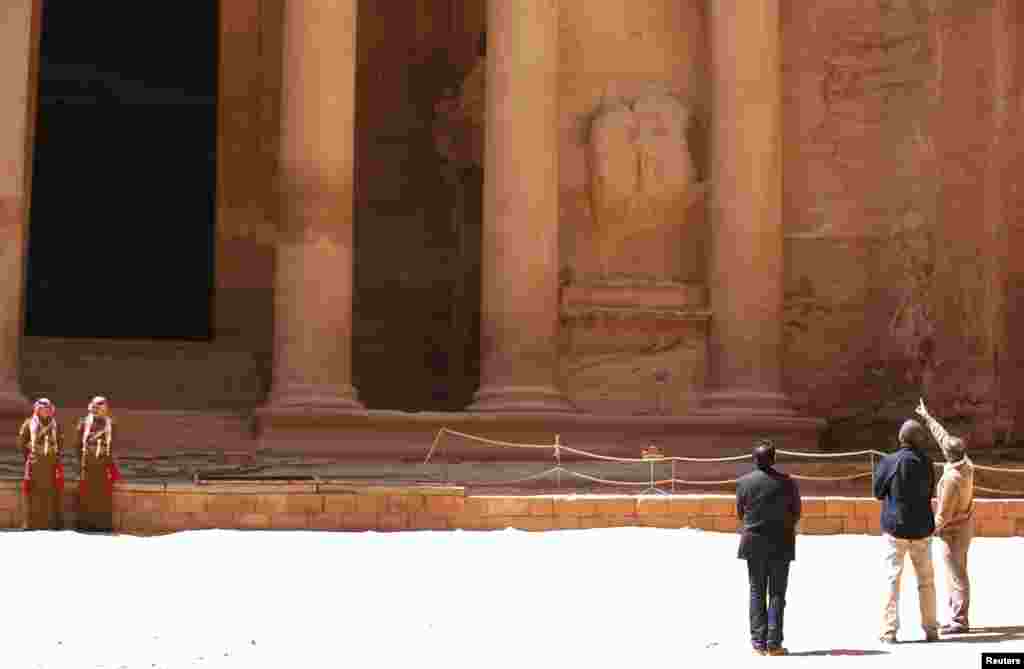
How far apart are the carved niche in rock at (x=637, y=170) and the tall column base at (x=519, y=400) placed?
288 cm

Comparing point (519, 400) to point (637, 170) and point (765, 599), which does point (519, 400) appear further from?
point (765, 599)

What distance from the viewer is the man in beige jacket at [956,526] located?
1377 centimetres

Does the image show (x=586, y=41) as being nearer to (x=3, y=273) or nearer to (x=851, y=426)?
(x=851, y=426)

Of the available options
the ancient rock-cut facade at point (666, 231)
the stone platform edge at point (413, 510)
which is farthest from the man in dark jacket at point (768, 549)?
the ancient rock-cut facade at point (666, 231)

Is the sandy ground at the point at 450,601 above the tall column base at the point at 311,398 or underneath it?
underneath

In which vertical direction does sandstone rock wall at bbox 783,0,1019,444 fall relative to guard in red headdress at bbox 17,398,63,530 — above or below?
above

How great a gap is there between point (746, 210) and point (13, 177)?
41.1 ft

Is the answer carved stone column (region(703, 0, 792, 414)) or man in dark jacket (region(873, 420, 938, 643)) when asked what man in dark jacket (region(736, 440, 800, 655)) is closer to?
man in dark jacket (region(873, 420, 938, 643))

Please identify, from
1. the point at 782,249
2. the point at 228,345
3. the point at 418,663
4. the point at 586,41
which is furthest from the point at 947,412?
the point at 418,663

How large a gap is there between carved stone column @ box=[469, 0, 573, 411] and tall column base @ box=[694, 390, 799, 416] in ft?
8.34

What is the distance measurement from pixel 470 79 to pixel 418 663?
810 inches

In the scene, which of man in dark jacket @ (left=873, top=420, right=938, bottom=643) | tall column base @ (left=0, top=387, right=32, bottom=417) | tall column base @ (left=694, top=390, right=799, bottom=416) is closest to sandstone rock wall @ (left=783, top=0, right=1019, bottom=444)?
tall column base @ (left=694, top=390, right=799, bottom=416)

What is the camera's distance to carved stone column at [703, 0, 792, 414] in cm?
2911

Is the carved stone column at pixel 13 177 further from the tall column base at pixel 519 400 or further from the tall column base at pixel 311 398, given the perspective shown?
the tall column base at pixel 519 400
